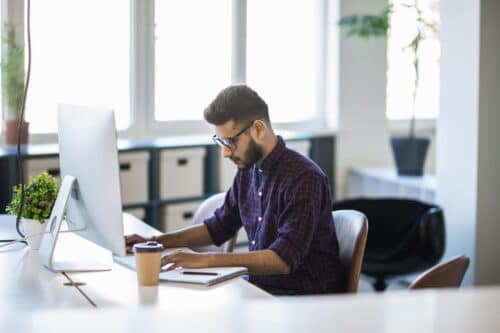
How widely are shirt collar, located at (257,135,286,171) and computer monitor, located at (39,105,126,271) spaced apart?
565 millimetres

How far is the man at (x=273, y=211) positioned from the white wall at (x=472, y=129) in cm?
170

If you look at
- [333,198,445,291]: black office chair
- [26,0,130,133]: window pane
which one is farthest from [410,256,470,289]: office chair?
[26,0,130,133]: window pane

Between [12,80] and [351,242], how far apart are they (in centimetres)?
250

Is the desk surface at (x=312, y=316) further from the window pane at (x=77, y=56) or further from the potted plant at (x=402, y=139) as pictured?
the potted plant at (x=402, y=139)

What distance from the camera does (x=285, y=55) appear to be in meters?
5.67

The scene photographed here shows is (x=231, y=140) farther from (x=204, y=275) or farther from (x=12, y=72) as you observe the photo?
(x=12, y=72)

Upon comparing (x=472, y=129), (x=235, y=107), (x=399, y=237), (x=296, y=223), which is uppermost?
(x=235, y=107)

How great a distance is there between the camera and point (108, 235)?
97.0 inches

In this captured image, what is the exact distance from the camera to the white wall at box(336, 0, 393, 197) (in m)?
5.72

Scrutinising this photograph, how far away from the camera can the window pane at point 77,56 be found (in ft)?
15.7

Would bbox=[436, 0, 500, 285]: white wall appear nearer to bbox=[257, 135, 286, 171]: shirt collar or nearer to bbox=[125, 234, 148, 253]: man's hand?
bbox=[257, 135, 286, 171]: shirt collar

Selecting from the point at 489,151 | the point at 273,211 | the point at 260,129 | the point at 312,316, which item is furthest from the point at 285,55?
the point at 312,316

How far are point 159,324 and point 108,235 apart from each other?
1.61 metres

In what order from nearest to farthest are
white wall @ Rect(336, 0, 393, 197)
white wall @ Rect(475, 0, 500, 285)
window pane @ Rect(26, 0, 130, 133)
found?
white wall @ Rect(475, 0, 500, 285), window pane @ Rect(26, 0, 130, 133), white wall @ Rect(336, 0, 393, 197)
